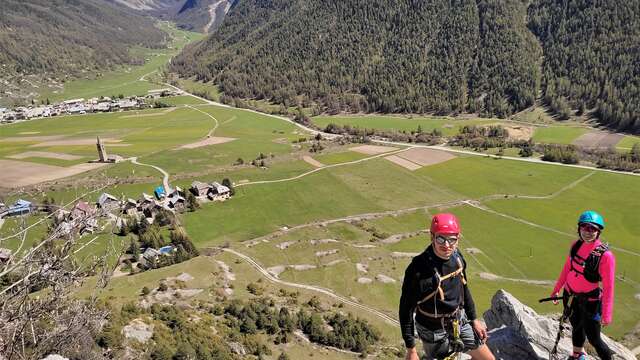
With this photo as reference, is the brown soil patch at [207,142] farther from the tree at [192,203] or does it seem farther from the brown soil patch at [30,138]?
the brown soil patch at [30,138]

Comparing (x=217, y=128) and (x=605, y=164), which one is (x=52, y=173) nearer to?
(x=217, y=128)

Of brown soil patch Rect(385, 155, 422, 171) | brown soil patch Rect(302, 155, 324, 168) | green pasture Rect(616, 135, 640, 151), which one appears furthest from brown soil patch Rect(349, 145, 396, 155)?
green pasture Rect(616, 135, 640, 151)

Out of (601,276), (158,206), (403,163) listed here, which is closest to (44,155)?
(158,206)

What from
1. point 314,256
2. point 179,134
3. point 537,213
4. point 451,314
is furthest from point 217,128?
point 451,314

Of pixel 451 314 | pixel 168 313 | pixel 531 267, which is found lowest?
pixel 531 267

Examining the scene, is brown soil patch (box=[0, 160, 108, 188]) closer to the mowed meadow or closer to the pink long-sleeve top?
the mowed meadow

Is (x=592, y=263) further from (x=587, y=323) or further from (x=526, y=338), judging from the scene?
(x=526, y=338)

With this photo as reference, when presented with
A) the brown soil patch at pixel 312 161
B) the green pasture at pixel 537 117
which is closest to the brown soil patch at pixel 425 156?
the brown soil patch at pixel 312 161
